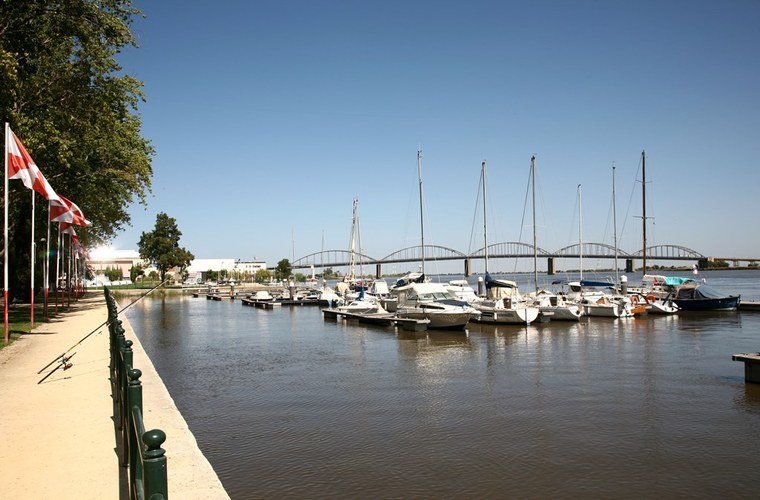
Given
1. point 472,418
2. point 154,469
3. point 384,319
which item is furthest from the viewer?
point 384,319

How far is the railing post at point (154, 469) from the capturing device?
3.83 meters

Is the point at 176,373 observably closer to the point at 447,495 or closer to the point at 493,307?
the point at 447,495

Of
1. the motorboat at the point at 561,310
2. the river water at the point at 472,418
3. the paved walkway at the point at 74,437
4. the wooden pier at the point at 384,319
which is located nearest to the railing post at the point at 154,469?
the paved walkway at the point at 74,437

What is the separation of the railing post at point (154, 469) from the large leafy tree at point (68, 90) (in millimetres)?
21588

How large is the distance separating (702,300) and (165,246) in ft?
357

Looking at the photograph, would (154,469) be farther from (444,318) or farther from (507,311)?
(507,311)

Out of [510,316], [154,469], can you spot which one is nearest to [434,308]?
[510,316]

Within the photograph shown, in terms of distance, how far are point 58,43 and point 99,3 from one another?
2.82 metres

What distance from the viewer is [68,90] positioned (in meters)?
26.8

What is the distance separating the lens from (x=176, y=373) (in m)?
21.8

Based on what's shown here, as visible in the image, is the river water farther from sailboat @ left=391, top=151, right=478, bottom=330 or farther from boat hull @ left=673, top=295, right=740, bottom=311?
boat hull @ left=673, top=295, right=740, bottom=311

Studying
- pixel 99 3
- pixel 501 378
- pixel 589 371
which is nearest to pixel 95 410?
pixel 501 378

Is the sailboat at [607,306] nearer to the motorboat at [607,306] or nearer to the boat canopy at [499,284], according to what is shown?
the motorboat at [607,306]

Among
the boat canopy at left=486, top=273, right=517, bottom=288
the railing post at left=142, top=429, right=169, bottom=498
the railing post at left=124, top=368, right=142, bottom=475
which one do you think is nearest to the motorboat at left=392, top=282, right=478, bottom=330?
the boat canopy at left=486, top=273, right=517, bottom=288
